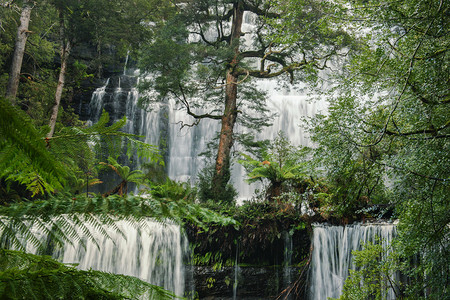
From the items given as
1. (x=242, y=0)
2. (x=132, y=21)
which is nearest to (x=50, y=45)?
(x=132, y=21)

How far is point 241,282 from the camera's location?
8.38 metres

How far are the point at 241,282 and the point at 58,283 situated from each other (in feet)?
26.5

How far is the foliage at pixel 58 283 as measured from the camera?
32.4 inches

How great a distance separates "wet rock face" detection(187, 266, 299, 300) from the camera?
8.28 m

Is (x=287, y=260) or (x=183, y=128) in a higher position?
(x=183, y=128)

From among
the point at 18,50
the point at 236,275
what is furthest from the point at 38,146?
the point at 18,50

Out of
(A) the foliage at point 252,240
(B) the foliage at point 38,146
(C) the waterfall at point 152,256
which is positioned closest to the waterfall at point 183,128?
(A) the foliage at point 252,240

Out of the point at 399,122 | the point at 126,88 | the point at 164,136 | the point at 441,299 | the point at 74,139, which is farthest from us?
the point at 126,88

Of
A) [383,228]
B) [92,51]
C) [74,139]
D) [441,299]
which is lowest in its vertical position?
[441,299]

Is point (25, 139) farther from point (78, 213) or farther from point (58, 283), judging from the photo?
point (78, 213)

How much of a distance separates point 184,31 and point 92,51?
441 inches

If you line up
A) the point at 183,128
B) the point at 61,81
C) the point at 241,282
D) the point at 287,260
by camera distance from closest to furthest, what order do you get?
the point at 241,282
the point at 287,260
the point at 61,81
the point at 183,128

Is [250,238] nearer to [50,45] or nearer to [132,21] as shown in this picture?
[132,21]

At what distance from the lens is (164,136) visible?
1738cm
